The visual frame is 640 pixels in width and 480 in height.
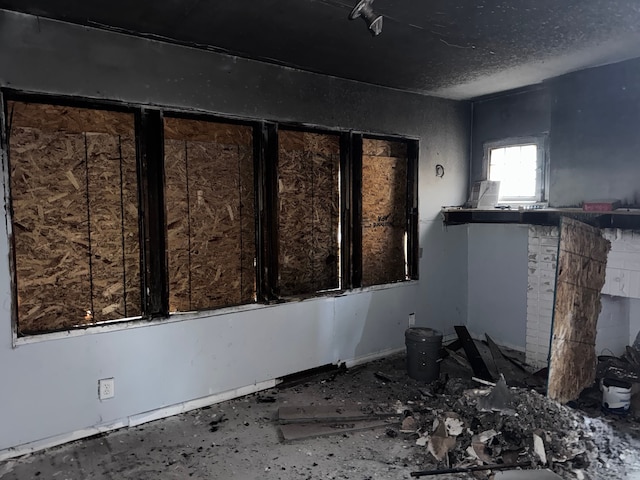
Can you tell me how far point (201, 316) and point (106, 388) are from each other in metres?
0.76

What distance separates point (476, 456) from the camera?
2.65 meters

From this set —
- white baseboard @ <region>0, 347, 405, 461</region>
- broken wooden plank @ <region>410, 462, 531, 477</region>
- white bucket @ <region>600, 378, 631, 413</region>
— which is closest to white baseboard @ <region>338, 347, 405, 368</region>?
white baseboard @ <region>0, 347, 405, 461</region>

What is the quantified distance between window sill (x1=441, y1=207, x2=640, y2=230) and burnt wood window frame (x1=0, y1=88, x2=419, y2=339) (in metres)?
0.52

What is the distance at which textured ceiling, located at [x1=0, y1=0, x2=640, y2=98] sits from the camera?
98.3 inches

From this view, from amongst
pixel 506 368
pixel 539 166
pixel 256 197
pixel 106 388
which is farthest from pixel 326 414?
pixel 539 166

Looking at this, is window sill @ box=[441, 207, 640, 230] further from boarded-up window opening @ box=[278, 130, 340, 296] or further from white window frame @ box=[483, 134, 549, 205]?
boarded-up window opening @ box=[278, 130, 340, 296]

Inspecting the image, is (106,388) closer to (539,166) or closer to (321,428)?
(321,428)

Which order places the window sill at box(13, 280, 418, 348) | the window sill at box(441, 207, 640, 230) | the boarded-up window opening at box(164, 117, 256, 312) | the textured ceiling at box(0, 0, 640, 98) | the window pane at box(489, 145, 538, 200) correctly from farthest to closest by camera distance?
the window pane at box(489, 145, 538, 200) < the window sill at box(441, 207, 640, 230) < the boarded-up window opening at box(164, 117, 256, 312) < the window sill at box(13, 280, 418, 348) < the textured ceiling at box(0, 0, 640, 98)

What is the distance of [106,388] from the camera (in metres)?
2.95

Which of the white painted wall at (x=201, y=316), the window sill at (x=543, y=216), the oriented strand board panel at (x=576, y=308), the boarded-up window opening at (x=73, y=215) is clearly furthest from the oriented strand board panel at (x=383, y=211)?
the boarded-up window opening at (x=73, y=215)

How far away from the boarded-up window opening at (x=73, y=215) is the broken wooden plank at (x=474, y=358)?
9.22 feet

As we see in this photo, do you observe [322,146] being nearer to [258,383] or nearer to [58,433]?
[258,383]

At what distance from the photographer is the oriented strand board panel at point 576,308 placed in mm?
3320

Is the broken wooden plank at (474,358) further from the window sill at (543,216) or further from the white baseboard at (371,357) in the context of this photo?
the window sill at (543,216)
